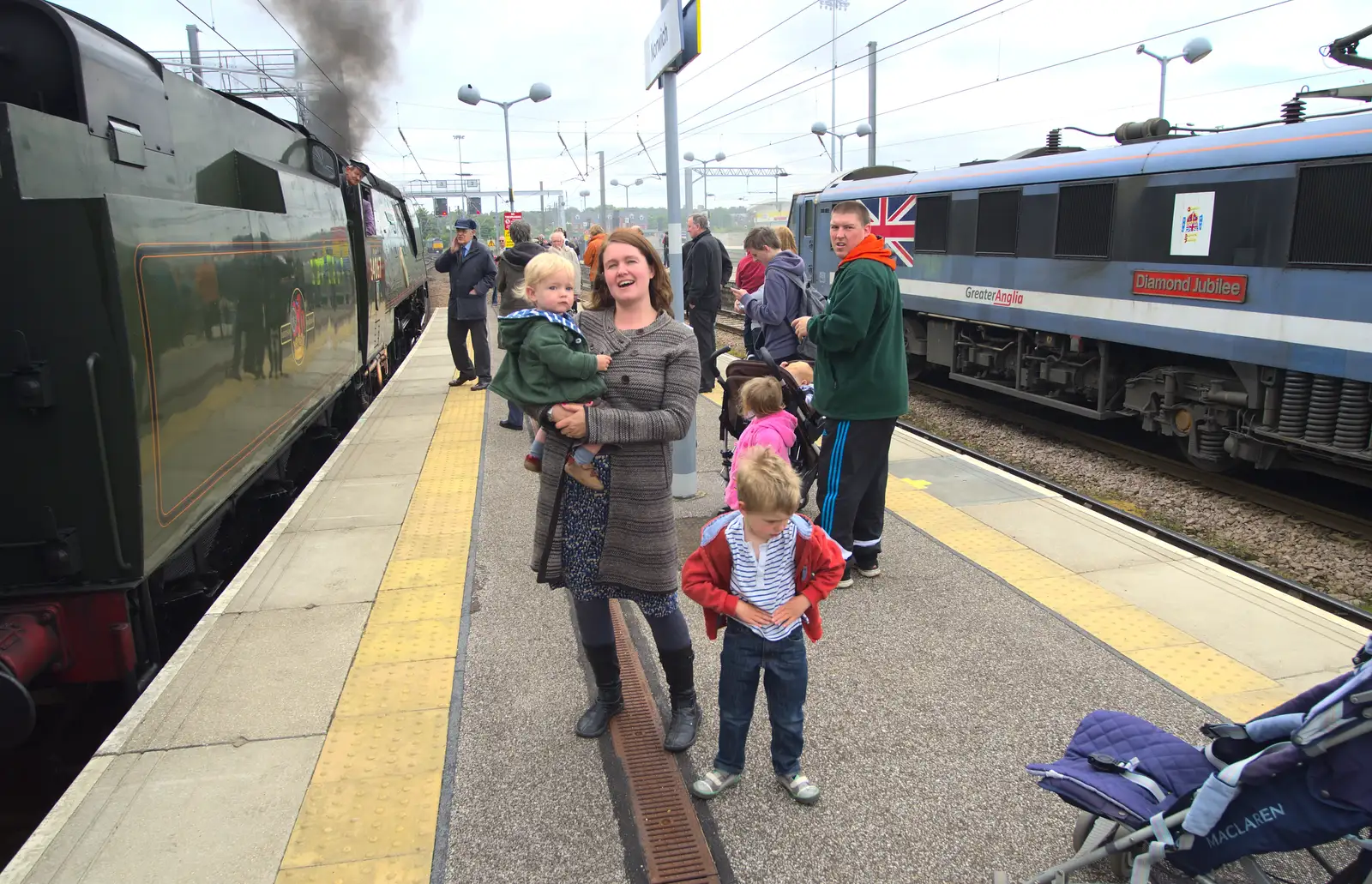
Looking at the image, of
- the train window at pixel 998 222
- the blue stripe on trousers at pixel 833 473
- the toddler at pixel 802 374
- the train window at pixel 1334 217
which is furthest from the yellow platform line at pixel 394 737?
the train window at pixel 998 222

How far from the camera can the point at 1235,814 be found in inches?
83.9

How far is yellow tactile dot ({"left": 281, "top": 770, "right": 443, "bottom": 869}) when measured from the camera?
2725 millimetres

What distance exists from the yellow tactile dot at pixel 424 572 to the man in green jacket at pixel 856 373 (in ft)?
6.89

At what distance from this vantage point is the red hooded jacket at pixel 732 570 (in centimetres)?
274

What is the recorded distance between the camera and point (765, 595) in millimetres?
2785

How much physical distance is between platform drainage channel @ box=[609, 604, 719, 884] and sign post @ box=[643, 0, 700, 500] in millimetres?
1888

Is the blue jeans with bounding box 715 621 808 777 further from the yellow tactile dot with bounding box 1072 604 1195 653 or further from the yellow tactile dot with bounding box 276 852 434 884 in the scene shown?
the yellow tactile dot with bounding box 1072 604 1195 653

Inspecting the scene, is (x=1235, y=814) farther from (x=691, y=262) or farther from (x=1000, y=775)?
(x=691, y=262)

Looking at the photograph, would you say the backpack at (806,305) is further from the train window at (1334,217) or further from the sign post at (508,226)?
the train window at (1334,217)

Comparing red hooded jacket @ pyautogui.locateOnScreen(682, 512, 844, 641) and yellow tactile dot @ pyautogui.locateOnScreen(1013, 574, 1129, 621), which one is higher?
red hooded jacket @ pyautogui.locateOnScreen(682, 512, 844, 641)

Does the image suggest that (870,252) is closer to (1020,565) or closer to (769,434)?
(769,434)

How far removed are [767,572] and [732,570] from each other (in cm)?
12

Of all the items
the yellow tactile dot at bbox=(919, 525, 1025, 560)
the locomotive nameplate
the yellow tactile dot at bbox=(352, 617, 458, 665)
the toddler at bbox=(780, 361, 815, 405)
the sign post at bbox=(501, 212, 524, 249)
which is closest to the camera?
the yellow tactile dot at bbox=(352, 617, 458, 665)

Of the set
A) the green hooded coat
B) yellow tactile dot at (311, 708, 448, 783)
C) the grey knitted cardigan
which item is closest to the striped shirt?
the grey knitted cardigan
